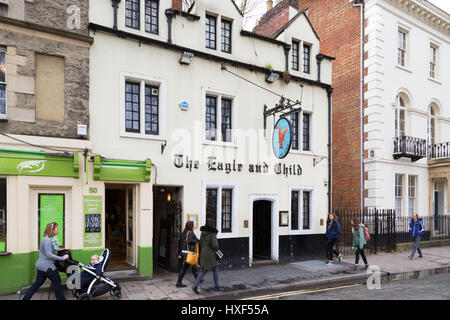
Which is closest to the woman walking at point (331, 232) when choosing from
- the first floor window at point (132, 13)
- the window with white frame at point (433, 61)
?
the first floor window at point (132, 13)

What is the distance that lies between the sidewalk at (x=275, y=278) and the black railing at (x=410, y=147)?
5.04 metres

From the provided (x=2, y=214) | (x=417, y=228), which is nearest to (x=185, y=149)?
(x=2, y=214)

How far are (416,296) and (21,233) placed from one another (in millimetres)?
9923

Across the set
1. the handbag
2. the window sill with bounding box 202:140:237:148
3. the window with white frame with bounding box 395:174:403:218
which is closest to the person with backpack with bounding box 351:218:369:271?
the window sill with bounding box 202:140:237:148

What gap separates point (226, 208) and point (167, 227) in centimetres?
213

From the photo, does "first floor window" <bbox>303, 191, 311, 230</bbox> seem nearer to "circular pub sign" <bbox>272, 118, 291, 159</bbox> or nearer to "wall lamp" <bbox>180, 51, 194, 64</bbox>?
"circular pub sign" <bbox>272, 118, 291, 159</bbox>

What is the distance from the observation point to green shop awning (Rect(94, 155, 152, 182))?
31.2ft

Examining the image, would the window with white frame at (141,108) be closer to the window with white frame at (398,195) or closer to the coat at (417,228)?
the coat at (417,228)

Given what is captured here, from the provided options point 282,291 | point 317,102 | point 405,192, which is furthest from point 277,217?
point 405,192

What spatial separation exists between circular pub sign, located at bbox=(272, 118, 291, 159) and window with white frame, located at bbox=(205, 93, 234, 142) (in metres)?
1.65

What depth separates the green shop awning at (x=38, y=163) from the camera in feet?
27.8

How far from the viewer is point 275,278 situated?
10.6 m

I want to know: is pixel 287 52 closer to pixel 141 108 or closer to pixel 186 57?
pixel 186 57

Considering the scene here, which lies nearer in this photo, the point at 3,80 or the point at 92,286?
the point at 92,286
